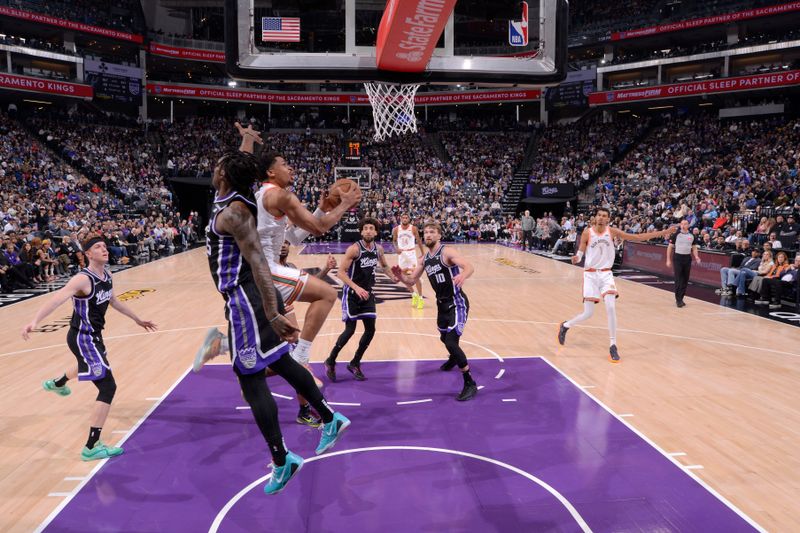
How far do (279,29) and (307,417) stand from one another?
16.8 ft

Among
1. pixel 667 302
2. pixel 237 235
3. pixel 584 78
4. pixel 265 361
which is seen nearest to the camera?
pixel 237 235

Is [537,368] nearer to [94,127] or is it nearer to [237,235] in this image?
[237,235]

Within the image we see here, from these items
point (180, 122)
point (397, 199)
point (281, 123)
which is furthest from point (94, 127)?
point (397, 199)

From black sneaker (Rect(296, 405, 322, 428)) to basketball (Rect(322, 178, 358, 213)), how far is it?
2.04 metres

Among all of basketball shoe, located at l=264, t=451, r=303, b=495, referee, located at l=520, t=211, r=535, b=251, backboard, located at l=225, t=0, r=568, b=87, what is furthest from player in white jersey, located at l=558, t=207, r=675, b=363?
referee, located at l=520, t=211, r=535, b=251

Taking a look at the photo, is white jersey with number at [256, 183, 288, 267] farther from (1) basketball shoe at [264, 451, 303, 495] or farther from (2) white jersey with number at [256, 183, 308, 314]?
(1) basketball shoe at [264, 451, 303, 495]

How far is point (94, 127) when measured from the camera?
108 ft

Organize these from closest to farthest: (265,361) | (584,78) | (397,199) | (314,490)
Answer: (265,361) < (314,490) < (397,199) < (584,78)

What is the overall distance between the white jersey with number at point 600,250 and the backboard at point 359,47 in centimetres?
223

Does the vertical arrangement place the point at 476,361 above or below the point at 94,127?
below

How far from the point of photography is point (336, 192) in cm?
403

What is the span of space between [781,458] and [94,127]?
36.1m

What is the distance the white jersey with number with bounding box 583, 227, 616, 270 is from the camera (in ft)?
26.2

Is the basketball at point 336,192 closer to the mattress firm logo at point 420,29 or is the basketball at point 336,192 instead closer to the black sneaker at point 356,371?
the black sneaker at point 356,371
